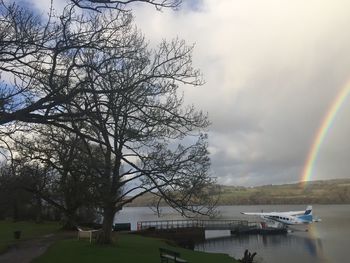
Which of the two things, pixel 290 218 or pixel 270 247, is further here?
pixel 290 218

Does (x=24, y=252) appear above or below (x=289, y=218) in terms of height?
below

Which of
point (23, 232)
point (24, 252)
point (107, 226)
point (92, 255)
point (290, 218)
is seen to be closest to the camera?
point (92, 255)

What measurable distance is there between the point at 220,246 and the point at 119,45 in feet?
173

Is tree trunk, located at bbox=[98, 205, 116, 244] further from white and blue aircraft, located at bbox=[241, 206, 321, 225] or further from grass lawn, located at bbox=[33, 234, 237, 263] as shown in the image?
white and blue aircraft, located at bbox=[241, 206, 321, 225]

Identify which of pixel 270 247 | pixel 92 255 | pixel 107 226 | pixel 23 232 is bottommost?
pixel 92 255

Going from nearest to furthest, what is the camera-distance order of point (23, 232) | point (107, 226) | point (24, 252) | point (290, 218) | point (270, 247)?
point (24, 252) < point (107, 226) < point (23, 232) < point (270, 247) < point (290, 218)

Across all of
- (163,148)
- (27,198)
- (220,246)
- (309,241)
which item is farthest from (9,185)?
(309,241)

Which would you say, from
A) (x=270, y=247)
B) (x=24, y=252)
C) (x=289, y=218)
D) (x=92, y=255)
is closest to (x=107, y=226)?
(x=92, y=255)

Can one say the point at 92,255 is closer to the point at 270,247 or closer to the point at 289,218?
the point at 270,247

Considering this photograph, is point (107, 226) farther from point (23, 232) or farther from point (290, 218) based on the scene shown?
point (290, 218)

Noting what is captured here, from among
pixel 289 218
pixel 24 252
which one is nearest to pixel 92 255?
pixel 24 252

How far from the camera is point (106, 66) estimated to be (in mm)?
12664

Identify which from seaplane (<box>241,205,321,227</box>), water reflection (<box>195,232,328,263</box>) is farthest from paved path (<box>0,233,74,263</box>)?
seaplane (<box>241,205,321,227</box>)

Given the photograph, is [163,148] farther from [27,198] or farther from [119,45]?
[27,198]
